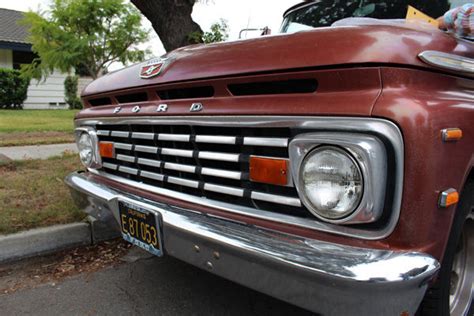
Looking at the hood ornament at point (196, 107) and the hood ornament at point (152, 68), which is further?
the hood ornament at point (152, 68)

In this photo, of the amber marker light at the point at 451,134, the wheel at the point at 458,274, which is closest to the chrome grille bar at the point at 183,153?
the amber marker light at the point at 451,134

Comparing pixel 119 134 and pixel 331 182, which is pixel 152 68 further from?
pixel 331 182

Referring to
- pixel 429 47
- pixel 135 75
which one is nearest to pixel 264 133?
pixel 429 47

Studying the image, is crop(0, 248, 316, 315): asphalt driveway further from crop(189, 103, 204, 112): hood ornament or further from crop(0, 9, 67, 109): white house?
crop(0, 9, 67, 109): white house

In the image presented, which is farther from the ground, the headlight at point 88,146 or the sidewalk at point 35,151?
the headlight at point 88,146

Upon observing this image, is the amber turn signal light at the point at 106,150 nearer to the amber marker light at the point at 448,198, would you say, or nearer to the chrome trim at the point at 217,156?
the chrome trim at the point at 217,156

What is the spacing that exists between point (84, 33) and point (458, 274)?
17570 millimetres

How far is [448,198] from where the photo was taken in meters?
1.58

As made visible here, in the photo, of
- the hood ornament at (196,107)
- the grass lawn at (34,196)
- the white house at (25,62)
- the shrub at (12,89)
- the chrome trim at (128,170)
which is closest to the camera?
the hood ornament at (196,107)

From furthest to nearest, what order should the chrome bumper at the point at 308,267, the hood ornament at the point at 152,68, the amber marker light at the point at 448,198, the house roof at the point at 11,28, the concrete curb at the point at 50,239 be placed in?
the house roof at the point at 11,28 → the concrete curb at the point at 50,239 → the hood ornament at the point at 152,68 → the amber marker light at the point at 448,198 → the chrome bumper at the point at 308,267

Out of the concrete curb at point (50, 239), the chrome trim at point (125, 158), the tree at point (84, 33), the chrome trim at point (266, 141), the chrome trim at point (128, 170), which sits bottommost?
the concrete curb at point (50, 239)

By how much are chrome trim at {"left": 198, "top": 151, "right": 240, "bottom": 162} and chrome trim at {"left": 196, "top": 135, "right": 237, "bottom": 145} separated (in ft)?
0.18

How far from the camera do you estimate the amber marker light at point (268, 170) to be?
69.2 inches

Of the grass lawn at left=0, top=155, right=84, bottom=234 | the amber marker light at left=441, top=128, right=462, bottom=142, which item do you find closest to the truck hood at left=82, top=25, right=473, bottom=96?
the amber marker light at left=441, top=128, right=462, bottom=142
